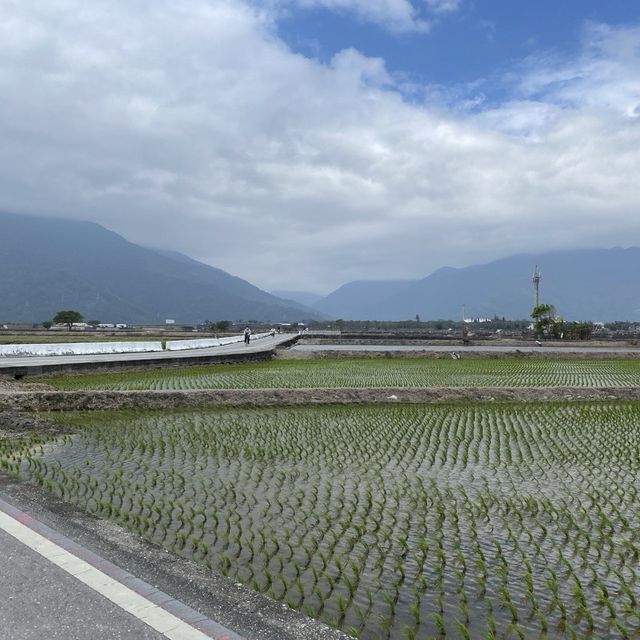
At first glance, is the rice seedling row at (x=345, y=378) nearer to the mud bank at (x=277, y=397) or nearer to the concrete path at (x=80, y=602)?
the mud bank at (x=277, y=397)

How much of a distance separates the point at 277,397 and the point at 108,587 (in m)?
13.1

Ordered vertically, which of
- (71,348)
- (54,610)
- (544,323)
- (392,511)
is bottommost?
(392,511)

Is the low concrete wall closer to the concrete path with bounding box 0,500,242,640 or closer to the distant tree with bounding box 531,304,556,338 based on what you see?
→ the concrete path with bounding box 0,500,242,640

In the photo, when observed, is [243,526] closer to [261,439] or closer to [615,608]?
[615,608]

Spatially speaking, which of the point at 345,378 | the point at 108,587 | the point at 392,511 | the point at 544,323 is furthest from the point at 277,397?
→ the point at 544,323

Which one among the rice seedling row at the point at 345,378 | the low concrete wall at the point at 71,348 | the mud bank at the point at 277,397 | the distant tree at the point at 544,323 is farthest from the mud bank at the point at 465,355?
the distant tree at the point at 544,323

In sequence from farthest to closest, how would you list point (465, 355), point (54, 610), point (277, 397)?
point (465, 355) → point (277, 397) → point (54, 610)

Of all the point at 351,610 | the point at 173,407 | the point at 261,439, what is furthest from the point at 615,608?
the point at 173,407

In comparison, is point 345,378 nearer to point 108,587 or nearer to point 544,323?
point 108,587

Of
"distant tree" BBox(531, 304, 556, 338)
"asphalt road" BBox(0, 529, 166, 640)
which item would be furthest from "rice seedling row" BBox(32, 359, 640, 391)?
"distant tree" BBox(531, 304, 556, 338)

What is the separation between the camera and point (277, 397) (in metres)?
17.5

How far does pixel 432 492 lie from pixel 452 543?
1.93 metres

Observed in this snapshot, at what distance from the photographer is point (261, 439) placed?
11.9 meters

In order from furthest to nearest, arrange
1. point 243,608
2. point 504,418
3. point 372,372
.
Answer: point 372,372 → point 504,418 → point 243,608
